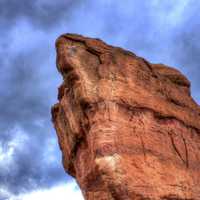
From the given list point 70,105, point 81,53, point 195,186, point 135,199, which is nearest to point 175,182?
point 195,186

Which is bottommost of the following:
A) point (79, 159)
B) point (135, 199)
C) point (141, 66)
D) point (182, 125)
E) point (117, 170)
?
point (135, 199)

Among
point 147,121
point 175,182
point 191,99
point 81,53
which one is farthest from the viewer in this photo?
point 191,99

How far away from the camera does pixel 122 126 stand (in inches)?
951

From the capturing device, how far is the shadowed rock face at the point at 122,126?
2262cm

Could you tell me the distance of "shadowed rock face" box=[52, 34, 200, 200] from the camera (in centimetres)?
2262

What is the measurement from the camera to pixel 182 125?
95.1 feet

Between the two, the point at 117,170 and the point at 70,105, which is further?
the point at 70,105

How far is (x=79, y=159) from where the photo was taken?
1086 inches

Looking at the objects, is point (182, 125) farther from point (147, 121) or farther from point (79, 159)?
point (79, 159)

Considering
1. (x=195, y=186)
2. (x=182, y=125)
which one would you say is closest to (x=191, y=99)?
(x=182, y=125)

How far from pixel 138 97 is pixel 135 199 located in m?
7.20

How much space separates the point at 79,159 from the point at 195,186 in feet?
24.0

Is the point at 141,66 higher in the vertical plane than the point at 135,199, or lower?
higher

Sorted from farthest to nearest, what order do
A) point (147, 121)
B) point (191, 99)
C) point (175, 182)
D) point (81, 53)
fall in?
point (191, 99) → point (81, 53) → point (147, 121) → point (175, 182)
